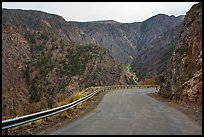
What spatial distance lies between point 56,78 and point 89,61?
10934mm

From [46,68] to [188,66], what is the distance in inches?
2151

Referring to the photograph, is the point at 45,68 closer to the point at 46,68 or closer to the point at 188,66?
the point at 46,68

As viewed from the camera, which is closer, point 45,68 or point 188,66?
point 188,66

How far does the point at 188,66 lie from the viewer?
25.1 m

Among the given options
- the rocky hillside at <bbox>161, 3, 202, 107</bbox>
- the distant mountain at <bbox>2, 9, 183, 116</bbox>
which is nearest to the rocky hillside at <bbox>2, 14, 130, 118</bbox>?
the distant mountain at <bbox>2, 9, 183, 116</bbox>

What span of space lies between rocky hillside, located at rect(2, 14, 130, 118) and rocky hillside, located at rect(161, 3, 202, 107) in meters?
35.4

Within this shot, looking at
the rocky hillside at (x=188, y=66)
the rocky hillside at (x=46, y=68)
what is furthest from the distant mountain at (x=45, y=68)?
the rocky hillside at (x=188, y=66)

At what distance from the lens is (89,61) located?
81.1 m

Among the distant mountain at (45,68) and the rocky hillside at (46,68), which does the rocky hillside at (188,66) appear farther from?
the rocky hillside at (46,68)

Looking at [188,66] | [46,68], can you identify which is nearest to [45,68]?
[46,68]

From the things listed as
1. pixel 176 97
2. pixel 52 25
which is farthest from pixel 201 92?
pixel 52 25

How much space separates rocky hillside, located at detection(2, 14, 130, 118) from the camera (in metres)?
66.8

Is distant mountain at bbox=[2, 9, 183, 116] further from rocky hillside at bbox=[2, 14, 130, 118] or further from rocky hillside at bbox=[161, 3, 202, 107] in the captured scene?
rocky hillside at bbox=[161, 3, 202, 107]

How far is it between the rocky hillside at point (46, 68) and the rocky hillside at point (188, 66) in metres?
35.4
